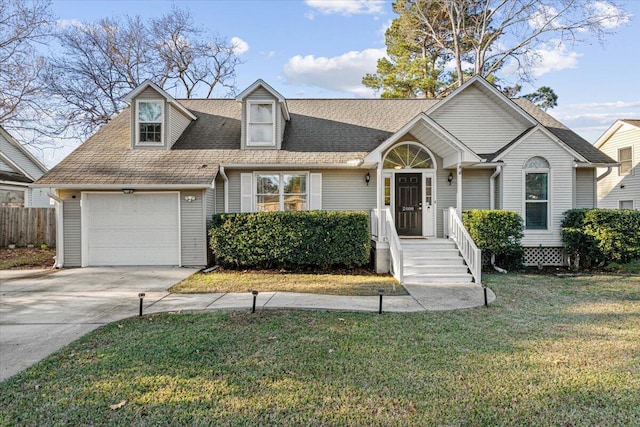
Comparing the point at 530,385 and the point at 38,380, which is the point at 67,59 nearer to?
the point at 38,380

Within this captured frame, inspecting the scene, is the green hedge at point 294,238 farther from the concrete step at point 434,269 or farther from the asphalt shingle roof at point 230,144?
the asphalt shingle roof at point 230,144

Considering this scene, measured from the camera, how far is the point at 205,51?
79.4 feet

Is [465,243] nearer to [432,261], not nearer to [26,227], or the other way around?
[432,261]

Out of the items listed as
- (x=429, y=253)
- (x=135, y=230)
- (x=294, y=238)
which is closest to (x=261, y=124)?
(x=294, y=238)

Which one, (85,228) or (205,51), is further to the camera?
(205,51)

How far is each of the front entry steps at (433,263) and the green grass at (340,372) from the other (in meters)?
2.77

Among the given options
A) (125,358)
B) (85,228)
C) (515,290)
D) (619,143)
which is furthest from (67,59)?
(619,143)

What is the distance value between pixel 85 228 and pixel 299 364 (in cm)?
948

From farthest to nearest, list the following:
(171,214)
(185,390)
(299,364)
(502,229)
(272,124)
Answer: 1. (272,124)
2. (171,214)
3. (502,229)
4. (299,364)
5. (185,390)

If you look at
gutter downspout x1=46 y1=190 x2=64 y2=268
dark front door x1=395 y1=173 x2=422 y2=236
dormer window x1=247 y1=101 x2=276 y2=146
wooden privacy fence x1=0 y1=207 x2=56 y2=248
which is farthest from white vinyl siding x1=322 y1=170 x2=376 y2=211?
wooden privacy fence x1=0 y1=207 x2=56 y2=248

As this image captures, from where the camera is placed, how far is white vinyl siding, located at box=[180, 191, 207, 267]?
34.5 feet

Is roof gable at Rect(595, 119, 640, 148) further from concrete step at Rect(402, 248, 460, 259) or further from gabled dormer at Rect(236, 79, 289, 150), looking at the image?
gabled dormer at Rect(236, 79, 289, 150)

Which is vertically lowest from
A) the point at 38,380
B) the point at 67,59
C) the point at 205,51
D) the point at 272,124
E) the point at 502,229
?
the point at 38,380

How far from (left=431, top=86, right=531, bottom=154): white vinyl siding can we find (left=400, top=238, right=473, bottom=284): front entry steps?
3.79m
